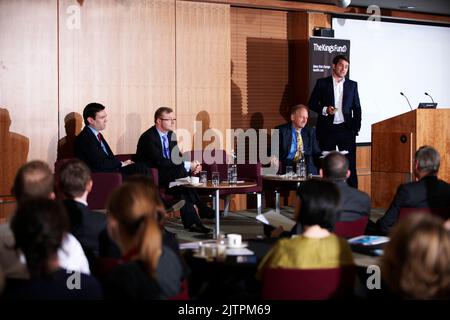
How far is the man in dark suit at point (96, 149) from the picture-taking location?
8352 mm

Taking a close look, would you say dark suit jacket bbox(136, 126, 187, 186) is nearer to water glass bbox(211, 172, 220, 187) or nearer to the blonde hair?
water glass bbox(211, 172, 220, 187)

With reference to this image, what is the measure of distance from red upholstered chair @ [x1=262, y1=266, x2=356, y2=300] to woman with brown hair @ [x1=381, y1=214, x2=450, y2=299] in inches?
26.0

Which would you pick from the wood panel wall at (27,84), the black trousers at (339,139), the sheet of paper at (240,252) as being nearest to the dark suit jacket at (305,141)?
the black trousers at (339,139)

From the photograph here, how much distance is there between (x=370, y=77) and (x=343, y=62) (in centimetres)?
250

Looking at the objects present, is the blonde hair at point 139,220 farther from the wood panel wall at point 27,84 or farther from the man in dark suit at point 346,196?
the wood panel wall at point 27,84

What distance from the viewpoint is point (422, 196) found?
536cm

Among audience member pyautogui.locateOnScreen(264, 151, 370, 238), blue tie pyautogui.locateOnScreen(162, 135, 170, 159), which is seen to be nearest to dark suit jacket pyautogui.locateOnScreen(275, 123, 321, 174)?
blue tie pyautogui.locateOnScreen(162, 135, 170, 159)

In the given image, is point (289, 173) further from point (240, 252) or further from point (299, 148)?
point (240, 252)

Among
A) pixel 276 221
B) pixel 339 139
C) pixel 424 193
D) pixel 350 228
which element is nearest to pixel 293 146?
pixel 339 139

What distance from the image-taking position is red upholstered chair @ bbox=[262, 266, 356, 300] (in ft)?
11.1

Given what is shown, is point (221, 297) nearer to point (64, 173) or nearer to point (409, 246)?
point (64, 173)

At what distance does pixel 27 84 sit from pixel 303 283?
6.27m

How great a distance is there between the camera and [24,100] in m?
8.84
